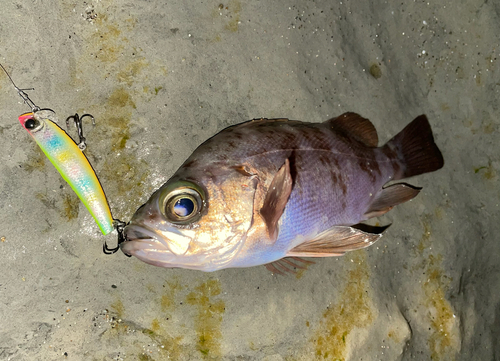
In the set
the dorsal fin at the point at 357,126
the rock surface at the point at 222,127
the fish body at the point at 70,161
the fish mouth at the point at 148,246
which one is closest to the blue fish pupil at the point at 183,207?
the fish mouth at the point at 148,246

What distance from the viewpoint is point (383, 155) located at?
288cm

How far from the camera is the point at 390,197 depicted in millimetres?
2895

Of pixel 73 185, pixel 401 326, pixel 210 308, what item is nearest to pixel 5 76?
pixel 73 185

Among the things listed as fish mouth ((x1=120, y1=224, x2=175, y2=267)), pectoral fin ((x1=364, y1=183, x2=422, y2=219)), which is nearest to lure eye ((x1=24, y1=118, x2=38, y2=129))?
fish mouth ((x1=120, y1=224, x2=175, y2=267))

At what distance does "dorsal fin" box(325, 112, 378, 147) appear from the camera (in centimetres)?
292

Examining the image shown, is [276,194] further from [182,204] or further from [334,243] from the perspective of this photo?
[334,243]

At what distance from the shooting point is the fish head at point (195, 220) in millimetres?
2039

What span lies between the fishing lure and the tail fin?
8.82 ft

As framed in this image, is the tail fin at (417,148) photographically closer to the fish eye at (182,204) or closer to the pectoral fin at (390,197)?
the pectoral fin at (390,197)

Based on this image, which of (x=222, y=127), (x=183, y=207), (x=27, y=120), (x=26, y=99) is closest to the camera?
(x=183, y=207)

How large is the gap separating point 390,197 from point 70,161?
285 cm

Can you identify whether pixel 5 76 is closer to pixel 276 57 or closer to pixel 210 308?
pixel 276 57

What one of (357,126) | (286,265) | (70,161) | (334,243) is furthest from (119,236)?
(357,126)

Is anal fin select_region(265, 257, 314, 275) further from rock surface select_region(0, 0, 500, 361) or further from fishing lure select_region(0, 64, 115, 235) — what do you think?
fishing lure select_region(0, 64, 115, 235)
